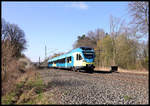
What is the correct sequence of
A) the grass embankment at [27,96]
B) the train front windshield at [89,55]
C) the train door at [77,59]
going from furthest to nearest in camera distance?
the train door at [77,59] → the train front windshield at [89,55] → the grass embankment at [27,96]

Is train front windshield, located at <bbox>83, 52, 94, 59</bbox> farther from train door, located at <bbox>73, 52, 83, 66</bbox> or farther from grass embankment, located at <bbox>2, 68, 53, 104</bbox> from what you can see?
grass embankment, located at <bbox>2, 68, 53, 104</bbox>

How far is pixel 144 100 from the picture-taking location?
545cm

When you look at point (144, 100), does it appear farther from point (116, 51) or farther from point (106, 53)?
point (106, 53)

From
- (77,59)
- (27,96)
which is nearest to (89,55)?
(77,59)

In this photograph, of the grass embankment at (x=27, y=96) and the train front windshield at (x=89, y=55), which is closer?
the grass embankment at (x=27, y=96)

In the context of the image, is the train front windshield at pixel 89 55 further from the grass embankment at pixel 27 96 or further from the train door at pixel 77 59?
the grass embankment at pixel 27 96

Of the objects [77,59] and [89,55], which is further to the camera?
[77,59]

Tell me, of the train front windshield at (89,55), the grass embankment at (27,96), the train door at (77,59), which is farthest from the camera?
the train door at (77,59)

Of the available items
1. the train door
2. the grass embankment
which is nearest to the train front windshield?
the train door

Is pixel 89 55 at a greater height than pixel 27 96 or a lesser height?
greater

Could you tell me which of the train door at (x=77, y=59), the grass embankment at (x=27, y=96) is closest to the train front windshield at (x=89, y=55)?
the train door at (x=77, y=59)

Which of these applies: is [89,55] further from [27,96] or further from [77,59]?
[27,96]

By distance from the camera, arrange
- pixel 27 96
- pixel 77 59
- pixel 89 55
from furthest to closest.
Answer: pixel 77 59
pixel 89 55
pixel 27 96

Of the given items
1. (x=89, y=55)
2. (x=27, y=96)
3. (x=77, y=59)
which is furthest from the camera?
(x=77, y=59)
